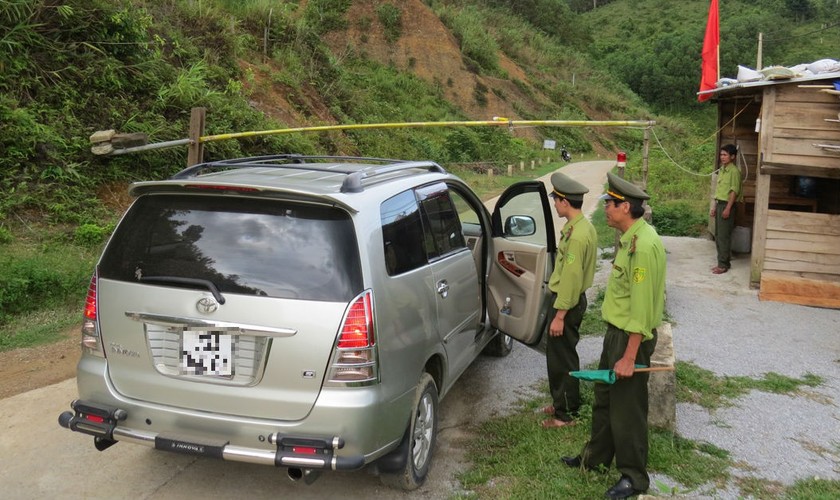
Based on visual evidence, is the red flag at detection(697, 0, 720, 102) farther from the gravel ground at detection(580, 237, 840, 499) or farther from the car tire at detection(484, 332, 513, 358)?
the car tire at detection(484, 332, 513, 358)

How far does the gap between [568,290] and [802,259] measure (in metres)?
5.21

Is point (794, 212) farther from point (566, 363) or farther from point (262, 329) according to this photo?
point (262, 329)

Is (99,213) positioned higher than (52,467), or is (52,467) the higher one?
(99,213)

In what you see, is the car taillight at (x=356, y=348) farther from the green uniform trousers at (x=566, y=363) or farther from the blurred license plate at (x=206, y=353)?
the green uniform trousers at (x=566, y=363)

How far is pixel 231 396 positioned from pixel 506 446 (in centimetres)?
203

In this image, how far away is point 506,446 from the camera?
428 centimetres

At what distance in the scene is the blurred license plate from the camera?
307 centimetres

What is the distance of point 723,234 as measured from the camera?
9.05 meters

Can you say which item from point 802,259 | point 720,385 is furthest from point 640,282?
point 802,259

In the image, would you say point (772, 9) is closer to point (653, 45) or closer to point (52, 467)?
point (653, 45)

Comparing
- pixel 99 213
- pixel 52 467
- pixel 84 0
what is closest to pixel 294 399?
pixel 52 467

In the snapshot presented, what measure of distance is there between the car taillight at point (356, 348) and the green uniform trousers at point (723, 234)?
7443 millimetres

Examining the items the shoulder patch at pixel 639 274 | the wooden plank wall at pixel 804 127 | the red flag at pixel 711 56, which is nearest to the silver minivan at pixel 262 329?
the shoulder patch at pixel 639 274

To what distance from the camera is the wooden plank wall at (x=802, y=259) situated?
306 inches
